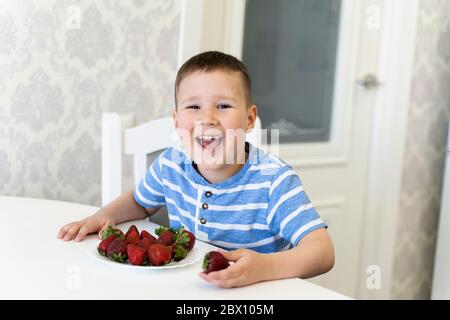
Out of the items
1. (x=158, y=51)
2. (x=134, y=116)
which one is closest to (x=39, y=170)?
(x=134, y=116)

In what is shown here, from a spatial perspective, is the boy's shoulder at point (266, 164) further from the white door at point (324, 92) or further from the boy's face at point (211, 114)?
the white door at point (324, 92)

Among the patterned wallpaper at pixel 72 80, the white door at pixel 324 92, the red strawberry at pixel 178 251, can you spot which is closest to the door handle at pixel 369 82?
the white door at pixel 324 92

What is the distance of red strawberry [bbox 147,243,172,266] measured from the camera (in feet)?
3.12

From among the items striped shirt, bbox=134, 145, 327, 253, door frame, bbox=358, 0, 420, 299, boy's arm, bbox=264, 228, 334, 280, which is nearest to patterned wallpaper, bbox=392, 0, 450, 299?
door frame, bbox=358, 0, 420, 299

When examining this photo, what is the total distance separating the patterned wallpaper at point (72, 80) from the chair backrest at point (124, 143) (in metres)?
0.35

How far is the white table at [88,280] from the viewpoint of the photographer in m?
0.86

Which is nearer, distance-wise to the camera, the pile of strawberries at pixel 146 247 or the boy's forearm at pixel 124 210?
the pile of strawberries at pixel 146 247

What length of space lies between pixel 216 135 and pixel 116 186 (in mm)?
395

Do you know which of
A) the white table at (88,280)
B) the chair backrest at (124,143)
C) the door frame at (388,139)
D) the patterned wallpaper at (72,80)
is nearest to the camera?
the white table at (88,280)

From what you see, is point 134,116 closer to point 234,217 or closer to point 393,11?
point 234,217

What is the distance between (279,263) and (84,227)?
0.39 m

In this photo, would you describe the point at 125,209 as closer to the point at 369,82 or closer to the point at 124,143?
the point at 124,143

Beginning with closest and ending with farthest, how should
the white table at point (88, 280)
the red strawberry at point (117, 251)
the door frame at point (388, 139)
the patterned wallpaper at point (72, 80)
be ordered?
the white table at point (88, 280) < the red strawberry at point (117, 251) < the patterned wallpaper at point (72, 80) < the door frame at point (388, 139)

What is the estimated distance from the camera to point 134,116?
1903mm
